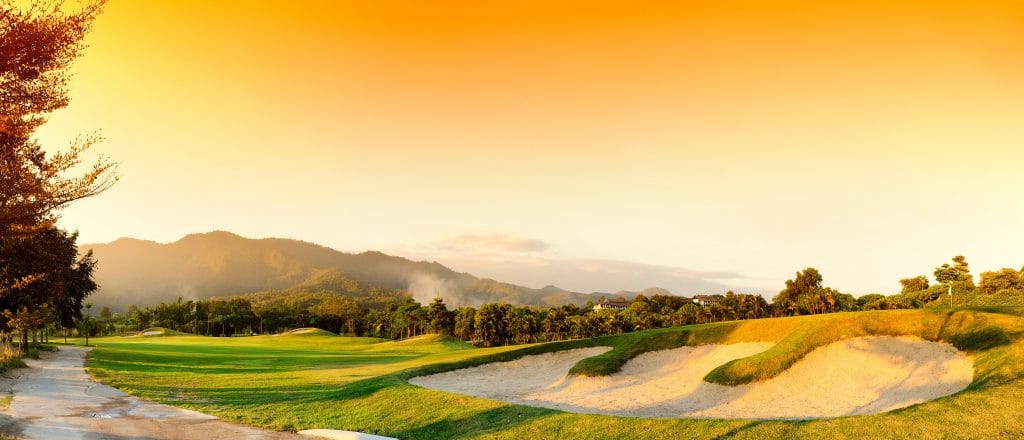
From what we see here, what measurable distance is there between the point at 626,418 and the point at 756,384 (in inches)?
369

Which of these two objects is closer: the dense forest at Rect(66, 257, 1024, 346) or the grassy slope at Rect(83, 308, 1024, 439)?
the grassy slope at Rect(83, 308, 1024, 439)

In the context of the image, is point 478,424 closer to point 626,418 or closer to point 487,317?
point 626,418

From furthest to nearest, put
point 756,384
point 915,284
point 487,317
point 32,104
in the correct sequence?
1. point 487,317
2. point 915,284
3. point 756,384
4. point 32,104

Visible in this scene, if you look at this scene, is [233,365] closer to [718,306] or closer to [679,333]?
[679,333]

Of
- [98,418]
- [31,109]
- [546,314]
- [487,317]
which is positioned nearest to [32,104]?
[31,109]

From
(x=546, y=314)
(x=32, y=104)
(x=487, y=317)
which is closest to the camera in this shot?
(x=32, y=104)

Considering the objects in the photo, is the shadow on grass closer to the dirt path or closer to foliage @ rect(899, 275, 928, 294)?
the dirt path

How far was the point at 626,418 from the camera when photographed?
17.0m

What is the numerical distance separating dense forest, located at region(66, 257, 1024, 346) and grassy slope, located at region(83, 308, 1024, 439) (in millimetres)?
49839

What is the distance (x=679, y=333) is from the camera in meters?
32.4

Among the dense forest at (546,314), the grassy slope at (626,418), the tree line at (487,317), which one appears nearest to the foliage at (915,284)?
the dense forest at (546,314)

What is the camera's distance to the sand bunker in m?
20.9

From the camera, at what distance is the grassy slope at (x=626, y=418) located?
14.8m

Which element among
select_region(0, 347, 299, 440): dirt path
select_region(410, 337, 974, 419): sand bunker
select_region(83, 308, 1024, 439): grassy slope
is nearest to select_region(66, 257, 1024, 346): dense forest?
select_region(83, 308, 1024, 439): grassy slope
